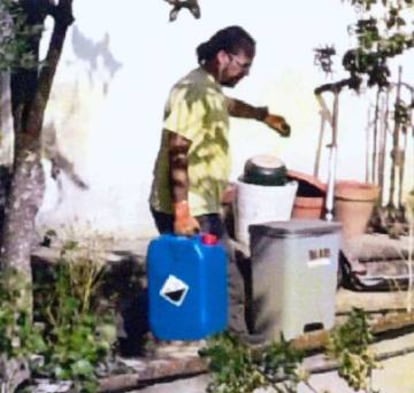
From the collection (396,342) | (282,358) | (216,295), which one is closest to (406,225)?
(396,342)

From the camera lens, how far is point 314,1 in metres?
11.7

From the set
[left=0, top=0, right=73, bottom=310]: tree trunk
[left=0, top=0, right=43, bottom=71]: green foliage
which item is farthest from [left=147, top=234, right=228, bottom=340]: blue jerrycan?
[left=0, top=0, right=43, bottom=71]: green foliage

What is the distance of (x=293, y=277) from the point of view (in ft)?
31.2

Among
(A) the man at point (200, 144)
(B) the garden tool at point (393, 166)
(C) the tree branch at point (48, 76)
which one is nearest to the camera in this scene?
(C) the tree branch at point (48, 76)

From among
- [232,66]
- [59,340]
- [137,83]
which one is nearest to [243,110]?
[232,66]

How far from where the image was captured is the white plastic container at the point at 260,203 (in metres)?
10.8

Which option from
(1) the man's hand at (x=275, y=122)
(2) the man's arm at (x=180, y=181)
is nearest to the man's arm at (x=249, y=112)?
(1) the man's hand at (x=275, y=122)

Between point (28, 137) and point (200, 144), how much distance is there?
99cm

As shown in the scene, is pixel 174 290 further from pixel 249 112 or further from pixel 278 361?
pixel 249 112

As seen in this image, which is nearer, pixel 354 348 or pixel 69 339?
pixel 69 339

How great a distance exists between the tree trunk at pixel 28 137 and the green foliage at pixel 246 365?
0.99 metres

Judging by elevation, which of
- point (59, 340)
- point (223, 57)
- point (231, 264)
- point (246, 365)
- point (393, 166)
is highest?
point (223, 57)

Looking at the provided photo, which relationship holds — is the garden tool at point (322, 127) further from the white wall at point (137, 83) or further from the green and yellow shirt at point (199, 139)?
the green and yellow shirt at point (199, 139)

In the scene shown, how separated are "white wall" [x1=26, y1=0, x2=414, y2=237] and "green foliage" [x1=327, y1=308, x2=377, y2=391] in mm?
3485
